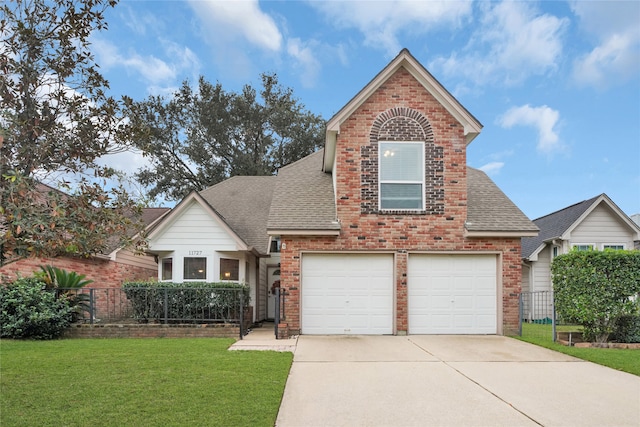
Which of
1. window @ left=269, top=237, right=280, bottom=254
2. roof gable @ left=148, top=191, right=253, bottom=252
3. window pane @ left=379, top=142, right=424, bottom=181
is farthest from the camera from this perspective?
window @ left=269, top=237, right=280, bottom=254

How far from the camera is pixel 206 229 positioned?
47.8ft

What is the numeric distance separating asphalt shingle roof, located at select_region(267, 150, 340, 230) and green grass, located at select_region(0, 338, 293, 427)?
406 cm

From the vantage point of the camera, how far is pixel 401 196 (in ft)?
40.9

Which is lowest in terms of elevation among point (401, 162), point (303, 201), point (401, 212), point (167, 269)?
point (167, 269)

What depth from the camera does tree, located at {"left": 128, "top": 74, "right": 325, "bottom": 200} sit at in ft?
97.5

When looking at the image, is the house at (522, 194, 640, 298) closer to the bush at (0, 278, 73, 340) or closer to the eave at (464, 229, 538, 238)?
the eave at (464, 229, 538, 238)

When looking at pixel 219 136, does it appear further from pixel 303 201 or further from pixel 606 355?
pixel 606 355

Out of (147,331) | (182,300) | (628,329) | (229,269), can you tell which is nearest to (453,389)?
(628,329)

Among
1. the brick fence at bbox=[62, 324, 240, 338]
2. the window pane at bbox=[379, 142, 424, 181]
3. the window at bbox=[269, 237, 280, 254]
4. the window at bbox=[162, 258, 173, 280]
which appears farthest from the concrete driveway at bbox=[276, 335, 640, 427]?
the window at bbox=[269, 237, 280, 254]

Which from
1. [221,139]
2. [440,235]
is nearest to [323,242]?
[440,235]

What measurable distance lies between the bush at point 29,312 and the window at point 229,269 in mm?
4660


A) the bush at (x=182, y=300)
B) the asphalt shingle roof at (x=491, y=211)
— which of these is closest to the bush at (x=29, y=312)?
the bush at (x=182, y=300)

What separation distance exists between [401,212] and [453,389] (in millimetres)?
6651

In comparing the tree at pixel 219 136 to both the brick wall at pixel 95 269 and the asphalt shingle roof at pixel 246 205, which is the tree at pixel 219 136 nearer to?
the asphalt shingle roof at pixel 246 205
